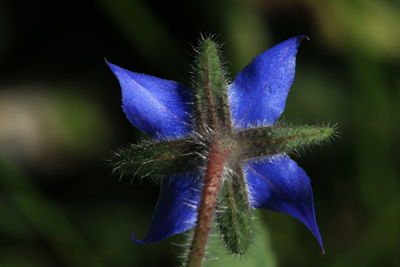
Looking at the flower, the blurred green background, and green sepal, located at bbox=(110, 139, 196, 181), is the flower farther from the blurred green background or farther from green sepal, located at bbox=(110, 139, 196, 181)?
the blurred green background

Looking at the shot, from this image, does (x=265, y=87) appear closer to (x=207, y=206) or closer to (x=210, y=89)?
(x=210, y=89)

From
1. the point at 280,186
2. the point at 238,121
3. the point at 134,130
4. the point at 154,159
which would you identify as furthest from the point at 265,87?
the point at 134,130

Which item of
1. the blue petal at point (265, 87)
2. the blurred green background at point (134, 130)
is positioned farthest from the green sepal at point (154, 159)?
the blurred green background at point (134, 130)

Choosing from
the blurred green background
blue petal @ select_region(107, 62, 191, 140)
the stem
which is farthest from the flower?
the blurred green background

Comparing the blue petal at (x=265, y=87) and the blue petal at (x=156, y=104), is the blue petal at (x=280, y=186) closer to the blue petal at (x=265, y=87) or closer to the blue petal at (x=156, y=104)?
the blue petal at (x=265, y=87)

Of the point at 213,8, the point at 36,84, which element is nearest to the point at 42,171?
the point at 36,84

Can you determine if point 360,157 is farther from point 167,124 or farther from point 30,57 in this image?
point 30,57

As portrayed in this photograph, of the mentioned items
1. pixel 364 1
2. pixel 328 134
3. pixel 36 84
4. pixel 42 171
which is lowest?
pixel 42 171
